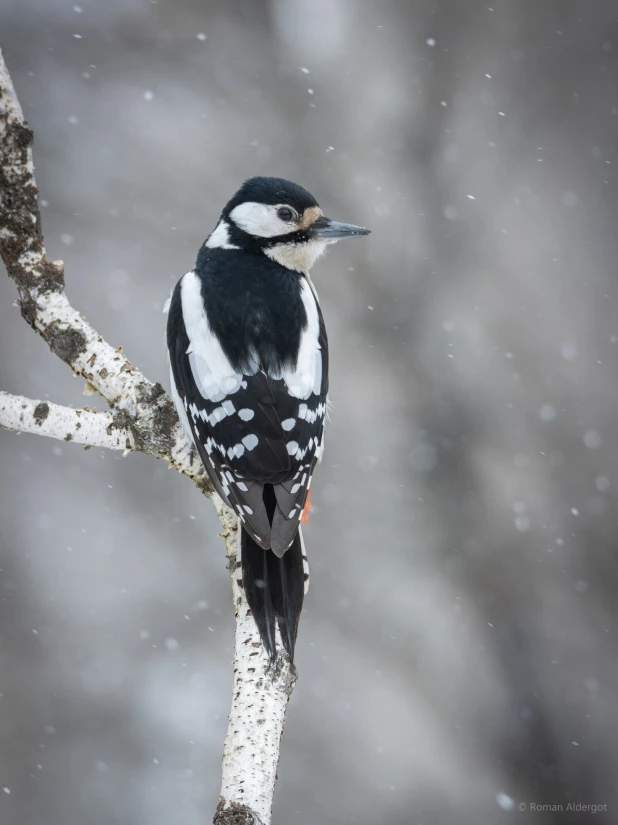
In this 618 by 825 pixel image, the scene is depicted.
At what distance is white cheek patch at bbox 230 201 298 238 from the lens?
184cm

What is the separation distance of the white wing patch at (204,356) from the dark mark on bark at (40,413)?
1.00 feet

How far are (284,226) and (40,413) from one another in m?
0.67

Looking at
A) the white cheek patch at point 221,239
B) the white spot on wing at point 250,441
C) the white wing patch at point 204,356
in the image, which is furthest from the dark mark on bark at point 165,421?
the white cheek patch at point 221,239

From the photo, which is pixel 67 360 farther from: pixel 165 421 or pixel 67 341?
pixel 165 421

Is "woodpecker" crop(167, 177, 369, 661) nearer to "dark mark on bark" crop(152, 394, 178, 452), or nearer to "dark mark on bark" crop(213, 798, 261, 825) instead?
"dark mark on bark" crop(152, 394, 178, 452)

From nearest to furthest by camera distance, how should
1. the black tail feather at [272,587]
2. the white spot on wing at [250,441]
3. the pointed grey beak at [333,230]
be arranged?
the black tail feather at [272,587] < the white spot on wing at [250,441] < the pointed grey beak at [333,230]

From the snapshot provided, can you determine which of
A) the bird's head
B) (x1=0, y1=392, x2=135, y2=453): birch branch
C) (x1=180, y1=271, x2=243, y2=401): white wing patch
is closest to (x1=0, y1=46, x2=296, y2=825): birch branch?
(x1=0, y1=392, x2=135, y2=453): birch branch

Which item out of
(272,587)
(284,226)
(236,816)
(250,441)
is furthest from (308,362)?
(236,816)

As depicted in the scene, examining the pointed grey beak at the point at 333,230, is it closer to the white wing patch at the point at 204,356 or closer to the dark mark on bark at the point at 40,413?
the white wing patch at the point at 204,356

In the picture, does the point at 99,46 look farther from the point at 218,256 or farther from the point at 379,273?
the point at 218,256

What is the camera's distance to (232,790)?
1.09m

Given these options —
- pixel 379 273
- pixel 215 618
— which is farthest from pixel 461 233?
pixel 215 618

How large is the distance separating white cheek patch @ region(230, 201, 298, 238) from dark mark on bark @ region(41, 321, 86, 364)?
46 cm

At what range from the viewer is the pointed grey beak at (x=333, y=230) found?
181cm
